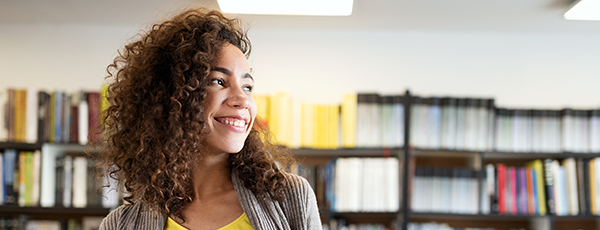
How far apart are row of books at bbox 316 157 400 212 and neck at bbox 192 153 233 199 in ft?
4.43

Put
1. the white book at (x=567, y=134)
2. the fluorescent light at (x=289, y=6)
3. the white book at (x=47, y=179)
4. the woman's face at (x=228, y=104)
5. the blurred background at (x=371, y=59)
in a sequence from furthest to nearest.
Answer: the blurred background at (x=371, y=59), the white book at (x=567, y=134), the white book at (x=47, y=179), the fluorescent light at (x=289, y=6), the woman's face at (x=228, y=104)

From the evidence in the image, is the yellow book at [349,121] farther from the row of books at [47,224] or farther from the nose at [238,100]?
the nose at [238,100]

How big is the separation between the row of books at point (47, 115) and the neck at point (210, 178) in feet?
4.93

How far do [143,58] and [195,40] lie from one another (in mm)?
134

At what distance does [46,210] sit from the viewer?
2357 millimetres

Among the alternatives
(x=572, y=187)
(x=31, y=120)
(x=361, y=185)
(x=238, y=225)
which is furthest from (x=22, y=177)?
(x=572, y=187)

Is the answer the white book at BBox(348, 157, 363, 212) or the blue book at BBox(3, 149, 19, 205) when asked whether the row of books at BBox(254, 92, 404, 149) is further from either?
the blue book at BBox(3, 149, 19, 205)

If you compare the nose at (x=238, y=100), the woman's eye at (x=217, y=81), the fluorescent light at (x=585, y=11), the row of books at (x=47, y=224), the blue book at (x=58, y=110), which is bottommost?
the row of books at (x=47, y=224)

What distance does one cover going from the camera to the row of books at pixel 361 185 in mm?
2383

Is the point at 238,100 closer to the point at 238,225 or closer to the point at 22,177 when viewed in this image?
the point at 238,225

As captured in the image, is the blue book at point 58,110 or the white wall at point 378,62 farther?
the white wall at point 378,62

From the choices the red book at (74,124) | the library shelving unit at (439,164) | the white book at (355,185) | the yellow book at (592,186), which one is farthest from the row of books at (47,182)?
the yellow book at (592,186)

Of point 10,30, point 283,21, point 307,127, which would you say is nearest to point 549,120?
point 307,127

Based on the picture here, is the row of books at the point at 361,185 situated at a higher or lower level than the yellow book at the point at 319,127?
lower
